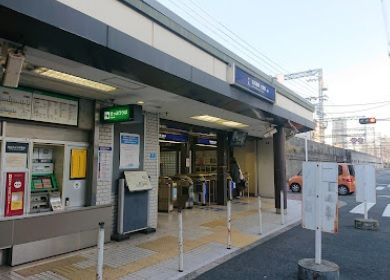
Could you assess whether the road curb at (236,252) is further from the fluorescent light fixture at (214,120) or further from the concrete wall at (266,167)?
the concrete wall at (266,167)

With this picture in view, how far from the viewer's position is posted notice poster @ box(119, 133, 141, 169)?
8008 mm

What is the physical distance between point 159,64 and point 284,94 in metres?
6.64

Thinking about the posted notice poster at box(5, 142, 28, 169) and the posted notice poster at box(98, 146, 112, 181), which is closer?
the posted notice poster at box(5, 142, 28, 169)

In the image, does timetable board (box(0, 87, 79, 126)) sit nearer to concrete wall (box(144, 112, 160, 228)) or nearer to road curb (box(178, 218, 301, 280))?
concrete wall (box(144, 112, 160, 228))

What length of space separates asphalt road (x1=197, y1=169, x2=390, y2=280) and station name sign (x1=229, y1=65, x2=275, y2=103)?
3575 millimetres

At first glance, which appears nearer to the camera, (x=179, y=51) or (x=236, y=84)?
(x=179, y=51)

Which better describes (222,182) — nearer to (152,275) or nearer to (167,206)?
(167,206)

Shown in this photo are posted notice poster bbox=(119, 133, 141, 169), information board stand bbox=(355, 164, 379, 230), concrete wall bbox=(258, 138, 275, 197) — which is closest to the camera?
posted notice poster bbox=(119, 133, 141, 169)

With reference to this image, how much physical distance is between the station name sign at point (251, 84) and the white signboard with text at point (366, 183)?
10.4ft

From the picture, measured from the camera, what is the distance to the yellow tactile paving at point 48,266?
5.42m

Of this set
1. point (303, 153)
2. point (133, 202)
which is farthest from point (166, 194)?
point (303, 153)

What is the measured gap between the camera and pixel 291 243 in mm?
7672

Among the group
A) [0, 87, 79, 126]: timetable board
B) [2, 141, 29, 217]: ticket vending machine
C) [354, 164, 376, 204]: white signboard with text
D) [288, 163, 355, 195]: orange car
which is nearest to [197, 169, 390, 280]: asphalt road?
[354, 164, 376, 204]: white signboard with text

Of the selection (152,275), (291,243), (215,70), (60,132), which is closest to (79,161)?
(60,132)
